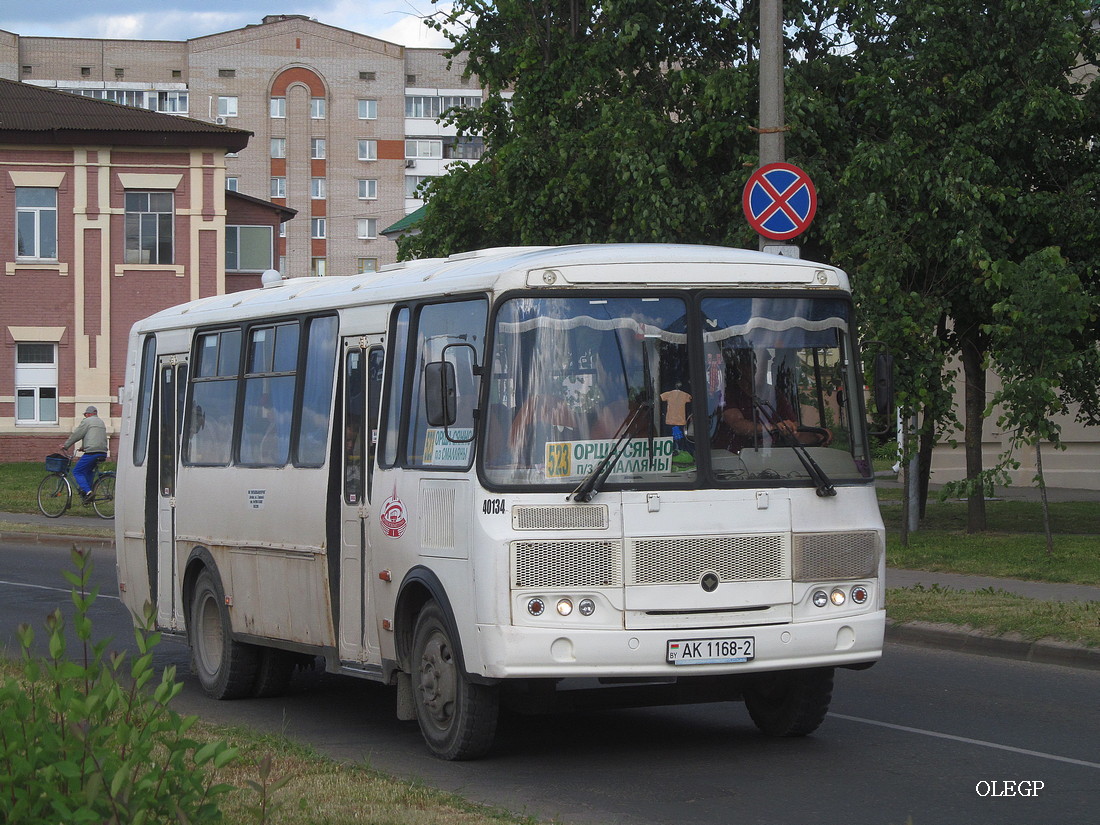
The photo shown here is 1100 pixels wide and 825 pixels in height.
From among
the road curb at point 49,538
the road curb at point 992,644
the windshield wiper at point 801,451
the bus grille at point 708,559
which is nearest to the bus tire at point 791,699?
the bus grille at point 708,559

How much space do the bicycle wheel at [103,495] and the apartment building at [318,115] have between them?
63.2m

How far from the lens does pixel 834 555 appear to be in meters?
8.79

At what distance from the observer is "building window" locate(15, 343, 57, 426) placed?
44.1 meters

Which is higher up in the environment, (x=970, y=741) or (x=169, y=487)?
(x=169, y=487)

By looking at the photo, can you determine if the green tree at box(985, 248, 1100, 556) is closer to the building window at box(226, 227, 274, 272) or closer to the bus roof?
the bus roof

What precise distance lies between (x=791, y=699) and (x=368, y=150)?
8820 cm

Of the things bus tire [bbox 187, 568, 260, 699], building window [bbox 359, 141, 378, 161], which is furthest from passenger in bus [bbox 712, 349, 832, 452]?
building window [bbox 359, 141, 378, 161]

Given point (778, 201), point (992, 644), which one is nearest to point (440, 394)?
point (992, 644)

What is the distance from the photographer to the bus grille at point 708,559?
8.38 meters

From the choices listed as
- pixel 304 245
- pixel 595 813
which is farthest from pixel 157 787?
pixel 304 245

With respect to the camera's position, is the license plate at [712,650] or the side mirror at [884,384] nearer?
the license plate at [712,650]

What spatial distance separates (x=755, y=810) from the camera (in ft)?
24.5

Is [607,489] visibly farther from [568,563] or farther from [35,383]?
[35,383]

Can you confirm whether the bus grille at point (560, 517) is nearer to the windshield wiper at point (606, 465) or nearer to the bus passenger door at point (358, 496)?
the windshield wiper at point (606, 465)
